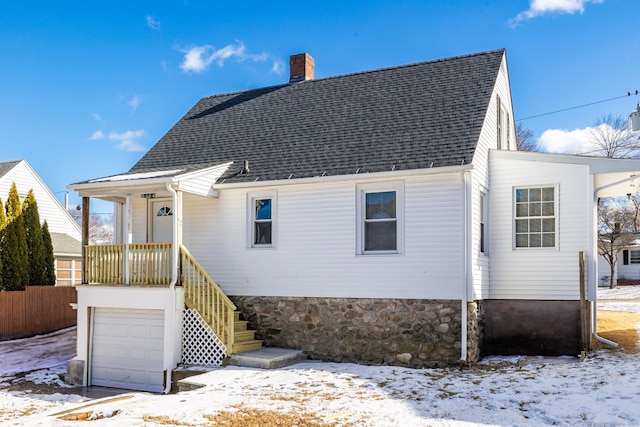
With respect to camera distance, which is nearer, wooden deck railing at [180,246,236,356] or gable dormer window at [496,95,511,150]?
wooden deck railing at [180,246,236,356]

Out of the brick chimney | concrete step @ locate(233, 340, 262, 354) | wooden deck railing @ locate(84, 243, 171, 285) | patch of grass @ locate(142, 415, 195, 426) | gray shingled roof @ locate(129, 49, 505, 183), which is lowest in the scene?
patch of grass @ locate(142, 415, 195, 426)

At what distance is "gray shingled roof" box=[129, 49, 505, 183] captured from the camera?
479 inches

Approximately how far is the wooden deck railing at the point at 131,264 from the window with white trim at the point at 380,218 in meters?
4.05

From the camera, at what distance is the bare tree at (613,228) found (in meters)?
33.2

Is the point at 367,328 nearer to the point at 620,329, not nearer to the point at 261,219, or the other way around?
the point at 261,219

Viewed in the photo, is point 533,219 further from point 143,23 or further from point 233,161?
point 143,23

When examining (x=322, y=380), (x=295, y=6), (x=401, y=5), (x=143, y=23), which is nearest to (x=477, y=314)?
(x=322, y=380)

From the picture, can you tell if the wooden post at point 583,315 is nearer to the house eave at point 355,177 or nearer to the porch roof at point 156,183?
the house eave at point 355,177

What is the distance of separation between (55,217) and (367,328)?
69.5ft

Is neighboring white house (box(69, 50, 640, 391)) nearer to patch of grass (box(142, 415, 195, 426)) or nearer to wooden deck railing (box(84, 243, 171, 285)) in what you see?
wooden deck railing (box(84, 243, 171, 285))

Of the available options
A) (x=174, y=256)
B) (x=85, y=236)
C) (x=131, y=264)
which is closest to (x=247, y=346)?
(x=174, y=256)

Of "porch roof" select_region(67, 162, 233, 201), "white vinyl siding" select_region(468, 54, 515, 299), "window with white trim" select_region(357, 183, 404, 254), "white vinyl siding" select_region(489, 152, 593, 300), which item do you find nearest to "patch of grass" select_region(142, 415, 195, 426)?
"porch roof" select_region(67, 162, 233, 201)

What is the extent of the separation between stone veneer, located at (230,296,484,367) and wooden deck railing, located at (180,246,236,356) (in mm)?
784

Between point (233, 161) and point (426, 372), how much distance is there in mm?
6656
